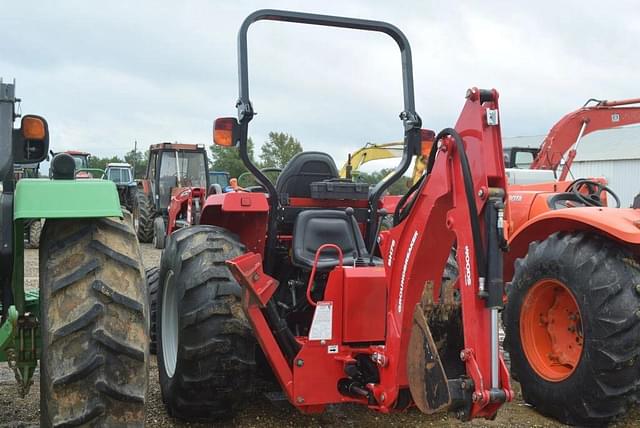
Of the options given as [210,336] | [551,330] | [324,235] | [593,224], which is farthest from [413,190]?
[551,330]

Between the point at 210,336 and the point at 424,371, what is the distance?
1.41m

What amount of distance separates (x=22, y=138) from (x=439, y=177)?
1944 mm

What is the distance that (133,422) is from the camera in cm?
268

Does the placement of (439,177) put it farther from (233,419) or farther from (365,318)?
(233,419)

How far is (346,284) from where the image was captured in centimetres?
380

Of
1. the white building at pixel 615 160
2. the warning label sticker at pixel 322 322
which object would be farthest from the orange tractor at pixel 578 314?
the white building at pixel 615 160

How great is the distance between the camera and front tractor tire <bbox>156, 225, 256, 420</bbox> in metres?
4.07

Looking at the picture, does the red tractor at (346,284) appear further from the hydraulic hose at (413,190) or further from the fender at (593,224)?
the fender at (593,224)

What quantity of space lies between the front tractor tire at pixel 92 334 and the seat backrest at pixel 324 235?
1.61m

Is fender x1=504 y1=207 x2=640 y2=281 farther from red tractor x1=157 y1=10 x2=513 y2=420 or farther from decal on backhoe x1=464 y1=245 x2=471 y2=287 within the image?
decal on backhoe x1=464 y1=245 x2=471 y2=287

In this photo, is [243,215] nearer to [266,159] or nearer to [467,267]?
[467,267]

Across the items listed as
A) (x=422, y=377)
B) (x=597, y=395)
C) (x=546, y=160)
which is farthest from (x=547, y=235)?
(x=546, y=160)

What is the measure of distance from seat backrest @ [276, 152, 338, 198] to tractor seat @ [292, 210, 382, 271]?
0.31 meters

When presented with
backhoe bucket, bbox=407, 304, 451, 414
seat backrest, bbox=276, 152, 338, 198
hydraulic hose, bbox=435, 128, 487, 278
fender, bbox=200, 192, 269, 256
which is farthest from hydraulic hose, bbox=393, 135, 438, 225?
seat backrest, bbox=276, 152, 338, 198
